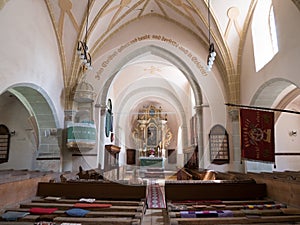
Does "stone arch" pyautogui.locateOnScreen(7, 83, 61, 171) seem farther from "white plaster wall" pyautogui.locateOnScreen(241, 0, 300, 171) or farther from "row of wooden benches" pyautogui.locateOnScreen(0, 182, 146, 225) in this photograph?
"white plaster wall" pyautogui.locateOnScreen(241, 0, 300, 171)

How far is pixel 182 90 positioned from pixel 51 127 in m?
7.79

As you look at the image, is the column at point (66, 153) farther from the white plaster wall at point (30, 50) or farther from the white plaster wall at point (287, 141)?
the white plaster wall at point (287, 141)

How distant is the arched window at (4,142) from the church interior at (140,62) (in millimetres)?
33

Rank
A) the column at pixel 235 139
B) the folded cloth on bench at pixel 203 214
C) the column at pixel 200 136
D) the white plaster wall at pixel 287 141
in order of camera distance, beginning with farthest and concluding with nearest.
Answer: the white plaster wall at pixel 287 141, the column at pixel 200 136, the column at pixel 235 139, the folded cloth on bench at pixel 203 214

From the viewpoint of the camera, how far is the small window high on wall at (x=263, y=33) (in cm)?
687

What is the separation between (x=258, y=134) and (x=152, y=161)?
8743 millimetres

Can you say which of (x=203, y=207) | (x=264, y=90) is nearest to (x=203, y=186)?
(x=203, y=207)

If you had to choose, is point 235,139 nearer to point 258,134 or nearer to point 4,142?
point 258,134

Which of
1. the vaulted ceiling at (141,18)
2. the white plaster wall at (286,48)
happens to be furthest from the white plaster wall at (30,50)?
the white plaster wall at (286,48)

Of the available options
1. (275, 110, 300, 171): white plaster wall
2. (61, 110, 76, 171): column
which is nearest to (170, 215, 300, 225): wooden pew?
(61, 110, 76, 171): column

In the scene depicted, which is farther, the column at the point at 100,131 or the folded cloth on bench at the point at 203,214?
the column at the point at 100,131

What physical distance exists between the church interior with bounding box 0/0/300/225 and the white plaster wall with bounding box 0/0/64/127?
0.03 meters

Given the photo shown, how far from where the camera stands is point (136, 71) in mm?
12883

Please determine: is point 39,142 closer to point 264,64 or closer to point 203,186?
point 203,186
